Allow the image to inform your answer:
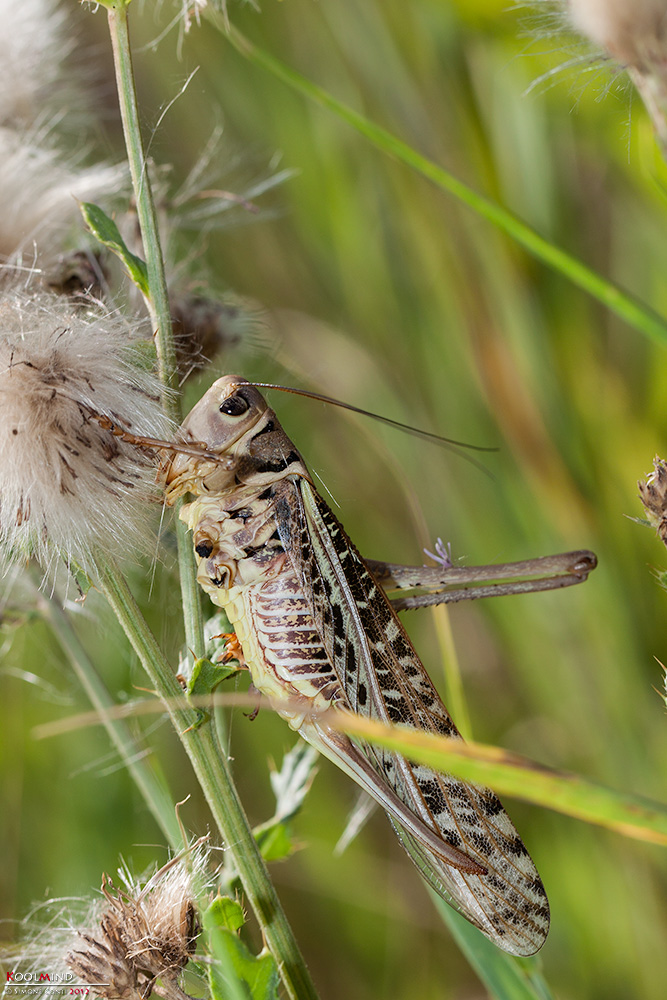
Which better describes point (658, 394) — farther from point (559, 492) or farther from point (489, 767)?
point (489, 767)

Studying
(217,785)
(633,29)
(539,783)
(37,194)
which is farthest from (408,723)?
(37,194)

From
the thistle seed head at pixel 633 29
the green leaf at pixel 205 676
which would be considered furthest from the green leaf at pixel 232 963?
the thistle seed head at pixel 633 29

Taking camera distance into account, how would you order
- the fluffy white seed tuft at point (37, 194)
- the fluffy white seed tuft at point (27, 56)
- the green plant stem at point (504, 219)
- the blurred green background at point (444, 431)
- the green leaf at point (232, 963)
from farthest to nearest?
the blurred green background at point (444, 431), the fluffy white seed tuft at point (27, 56), the fluffy white seed tuft at point (37, 194), the green plant stem at point (504, 219), the green leaf at point (232, 963)

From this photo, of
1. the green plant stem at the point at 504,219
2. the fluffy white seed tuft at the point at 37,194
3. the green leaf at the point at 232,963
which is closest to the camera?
the green leaf at the point at 232,963

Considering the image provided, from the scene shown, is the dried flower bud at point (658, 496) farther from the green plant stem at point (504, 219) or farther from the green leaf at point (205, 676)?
the green leaf at point (205, 676)

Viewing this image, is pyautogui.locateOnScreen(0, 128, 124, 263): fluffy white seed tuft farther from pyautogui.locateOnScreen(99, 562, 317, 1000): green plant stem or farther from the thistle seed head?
the thistle seed head

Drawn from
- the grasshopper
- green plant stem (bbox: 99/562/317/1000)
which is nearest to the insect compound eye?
the grasshopper

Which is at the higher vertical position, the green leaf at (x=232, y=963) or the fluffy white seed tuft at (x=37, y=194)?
the fluffy white seed tuft at (x=37, y=194)

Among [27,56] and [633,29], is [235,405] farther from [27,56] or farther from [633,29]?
[27,56]
